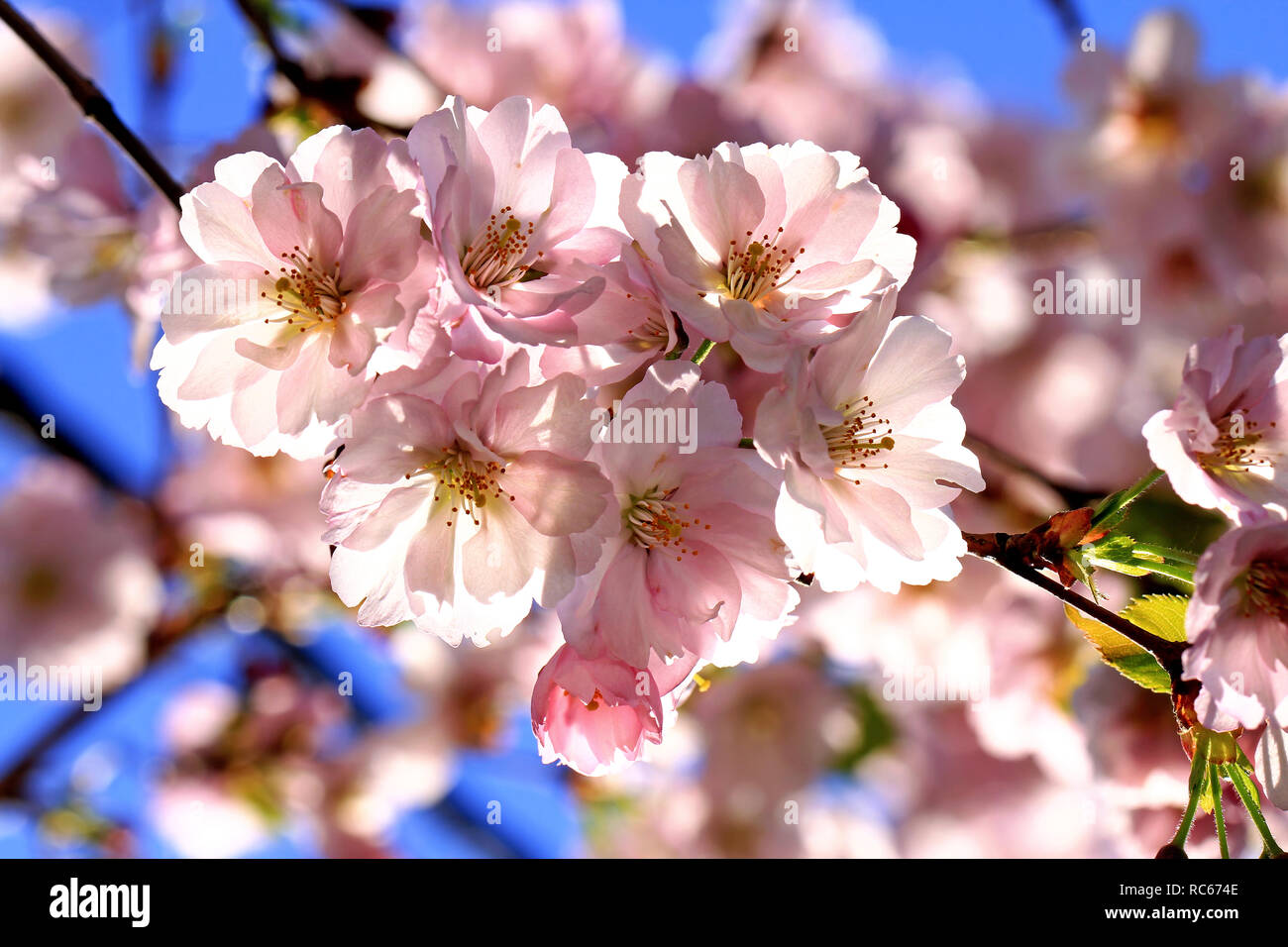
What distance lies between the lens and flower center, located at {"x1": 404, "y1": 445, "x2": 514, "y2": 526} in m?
0.75

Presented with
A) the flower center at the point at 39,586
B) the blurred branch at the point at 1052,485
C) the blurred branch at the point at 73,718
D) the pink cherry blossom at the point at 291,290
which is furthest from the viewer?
the flower center at the point at 39,586

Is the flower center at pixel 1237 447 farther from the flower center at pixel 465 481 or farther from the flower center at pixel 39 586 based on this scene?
the flower center at pixel 39 586

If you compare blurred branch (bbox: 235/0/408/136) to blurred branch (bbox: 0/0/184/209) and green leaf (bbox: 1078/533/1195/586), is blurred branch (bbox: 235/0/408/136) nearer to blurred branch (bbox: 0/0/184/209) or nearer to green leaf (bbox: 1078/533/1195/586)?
blurred branch (bbox: 0/0/184/209)

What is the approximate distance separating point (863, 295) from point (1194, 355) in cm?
28

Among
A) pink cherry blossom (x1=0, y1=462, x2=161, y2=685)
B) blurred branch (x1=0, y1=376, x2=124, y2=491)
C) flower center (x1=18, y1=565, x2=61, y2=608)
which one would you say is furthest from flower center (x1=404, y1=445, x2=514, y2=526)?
flower center (x1=18, y1=565, x2=61, y2=608)

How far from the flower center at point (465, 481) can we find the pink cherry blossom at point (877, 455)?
0.68ft

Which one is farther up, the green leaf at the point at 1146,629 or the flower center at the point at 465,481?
the flower center at the point at 465,481

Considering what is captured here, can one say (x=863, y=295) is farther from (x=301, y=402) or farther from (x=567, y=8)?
(x=567, y=8)

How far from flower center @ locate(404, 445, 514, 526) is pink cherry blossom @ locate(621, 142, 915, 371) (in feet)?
0.62

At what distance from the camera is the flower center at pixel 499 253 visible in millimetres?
770

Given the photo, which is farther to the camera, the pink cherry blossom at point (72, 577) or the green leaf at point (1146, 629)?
the pink cherry blossom at point (72, 577)

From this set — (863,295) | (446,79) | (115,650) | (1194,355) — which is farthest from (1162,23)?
(115,650)

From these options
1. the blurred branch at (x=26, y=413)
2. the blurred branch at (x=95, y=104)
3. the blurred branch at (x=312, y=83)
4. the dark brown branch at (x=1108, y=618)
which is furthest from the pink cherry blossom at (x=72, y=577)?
the dark brown branch at (x=1108, y=618)

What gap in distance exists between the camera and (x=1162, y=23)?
84.5 inches
